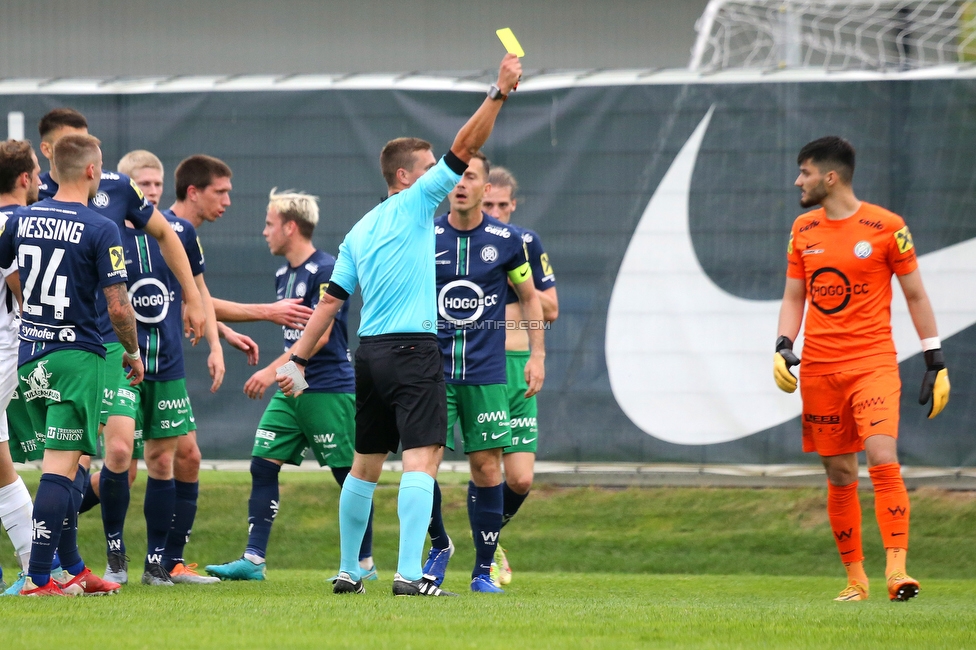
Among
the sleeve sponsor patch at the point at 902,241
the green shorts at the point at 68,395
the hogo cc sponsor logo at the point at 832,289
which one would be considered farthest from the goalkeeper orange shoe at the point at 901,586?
the green shorts at the point at 68,395

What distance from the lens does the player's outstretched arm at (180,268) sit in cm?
618

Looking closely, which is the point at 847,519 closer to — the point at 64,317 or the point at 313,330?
the point at 313,330

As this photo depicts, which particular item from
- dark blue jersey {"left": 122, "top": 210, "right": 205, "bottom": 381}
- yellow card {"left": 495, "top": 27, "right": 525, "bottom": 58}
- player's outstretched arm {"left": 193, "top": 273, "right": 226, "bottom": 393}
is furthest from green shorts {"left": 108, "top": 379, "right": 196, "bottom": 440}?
yellow card {"left": 495, "top": 27, "right": 525, "bottom": 58}

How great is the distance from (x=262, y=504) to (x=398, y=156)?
2544mm

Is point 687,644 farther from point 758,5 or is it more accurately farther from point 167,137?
point 758,5

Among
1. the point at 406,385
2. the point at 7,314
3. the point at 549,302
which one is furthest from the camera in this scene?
the point at 549,302

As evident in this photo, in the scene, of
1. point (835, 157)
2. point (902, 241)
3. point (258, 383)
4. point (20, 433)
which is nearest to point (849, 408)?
point (902, 241)

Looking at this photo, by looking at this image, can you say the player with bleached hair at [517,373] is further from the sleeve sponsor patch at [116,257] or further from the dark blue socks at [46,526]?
the dark blue socks at [46,526]

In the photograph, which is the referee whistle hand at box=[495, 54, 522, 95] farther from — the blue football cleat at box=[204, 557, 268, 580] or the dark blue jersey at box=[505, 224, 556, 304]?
the blue football cleat at box=[204, 557, 268, 580]

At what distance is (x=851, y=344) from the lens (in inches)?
236

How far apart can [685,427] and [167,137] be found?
460 centimetres

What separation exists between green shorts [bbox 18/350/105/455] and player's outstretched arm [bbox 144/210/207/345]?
33.4 inches

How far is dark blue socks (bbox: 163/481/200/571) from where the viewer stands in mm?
6727

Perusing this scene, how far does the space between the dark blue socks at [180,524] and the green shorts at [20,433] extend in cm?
89
